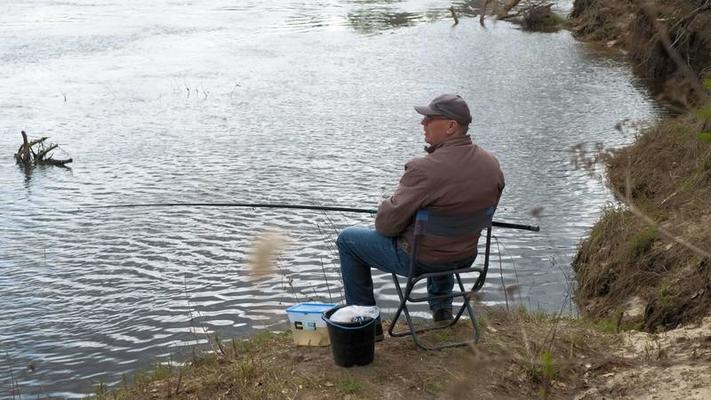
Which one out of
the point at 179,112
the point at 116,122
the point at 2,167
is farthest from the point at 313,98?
the point at 2,167

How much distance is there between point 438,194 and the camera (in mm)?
4754

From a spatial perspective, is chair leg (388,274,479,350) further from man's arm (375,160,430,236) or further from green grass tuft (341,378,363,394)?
green grass tuft (341,378,363,394)

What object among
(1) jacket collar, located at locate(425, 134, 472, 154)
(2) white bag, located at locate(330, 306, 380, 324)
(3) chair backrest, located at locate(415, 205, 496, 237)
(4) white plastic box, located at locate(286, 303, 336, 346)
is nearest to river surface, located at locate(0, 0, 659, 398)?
(3) chair backrest, located at locate(415, 205, 496, 237)

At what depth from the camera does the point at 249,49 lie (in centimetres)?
2595

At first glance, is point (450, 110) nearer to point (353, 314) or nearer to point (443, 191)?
point (443, 191)

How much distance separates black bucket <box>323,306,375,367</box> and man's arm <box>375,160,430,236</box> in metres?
0.51

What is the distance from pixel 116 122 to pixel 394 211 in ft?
43.2

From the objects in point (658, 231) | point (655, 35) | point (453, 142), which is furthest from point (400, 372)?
point (655, 35)

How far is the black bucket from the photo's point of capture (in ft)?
15.6

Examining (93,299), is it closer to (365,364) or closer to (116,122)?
(365,364)

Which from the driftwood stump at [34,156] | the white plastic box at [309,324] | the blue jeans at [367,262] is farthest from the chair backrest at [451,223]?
A: the driftwood stump at [34,156]

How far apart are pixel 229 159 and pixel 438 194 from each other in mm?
9764

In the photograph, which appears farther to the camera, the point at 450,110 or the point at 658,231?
the point at 450,110

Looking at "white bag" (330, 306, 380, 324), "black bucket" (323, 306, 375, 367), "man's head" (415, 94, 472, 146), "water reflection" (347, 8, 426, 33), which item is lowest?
"water reflection" (347, 8, 426, 33)
